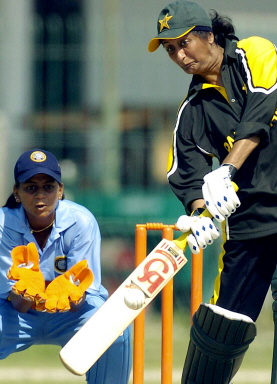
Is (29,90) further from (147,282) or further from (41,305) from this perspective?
(147,282)

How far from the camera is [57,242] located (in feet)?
14.9

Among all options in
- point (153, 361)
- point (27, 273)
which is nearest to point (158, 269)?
point (27, 273)

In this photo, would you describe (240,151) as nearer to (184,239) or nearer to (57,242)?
(184,239)

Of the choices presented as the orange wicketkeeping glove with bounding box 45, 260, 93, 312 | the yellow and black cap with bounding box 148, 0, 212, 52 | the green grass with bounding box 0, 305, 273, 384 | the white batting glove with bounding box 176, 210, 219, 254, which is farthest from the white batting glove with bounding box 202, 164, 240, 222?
the green grass with bounding box 0, 305, 273, 384

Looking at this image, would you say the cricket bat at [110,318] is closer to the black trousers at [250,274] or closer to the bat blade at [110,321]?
the bat blade at [110,321]

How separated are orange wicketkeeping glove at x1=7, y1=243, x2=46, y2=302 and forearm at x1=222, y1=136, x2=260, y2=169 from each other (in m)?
0.92

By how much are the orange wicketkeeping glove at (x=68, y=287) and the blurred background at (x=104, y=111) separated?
2851 millimetres

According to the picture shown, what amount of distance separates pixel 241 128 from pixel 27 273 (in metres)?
1.03

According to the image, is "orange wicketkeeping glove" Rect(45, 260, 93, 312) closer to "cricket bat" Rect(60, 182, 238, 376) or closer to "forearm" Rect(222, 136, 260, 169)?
"cricket bat" Rect(60, 182, 238, 376)

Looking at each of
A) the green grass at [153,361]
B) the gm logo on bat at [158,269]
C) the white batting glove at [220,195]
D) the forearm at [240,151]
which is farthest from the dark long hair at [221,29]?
the green grass at [153,361]

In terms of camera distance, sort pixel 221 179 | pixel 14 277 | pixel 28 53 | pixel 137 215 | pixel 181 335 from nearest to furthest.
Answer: pixel 221 179, pixel 14 277, pixel 181 335, pixel 137 215, pixel 28 53

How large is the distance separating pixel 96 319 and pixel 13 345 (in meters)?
0.86

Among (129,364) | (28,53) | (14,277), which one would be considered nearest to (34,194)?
(14,277)

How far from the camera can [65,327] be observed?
4492 mm
